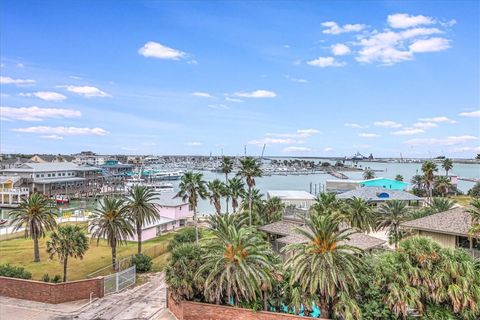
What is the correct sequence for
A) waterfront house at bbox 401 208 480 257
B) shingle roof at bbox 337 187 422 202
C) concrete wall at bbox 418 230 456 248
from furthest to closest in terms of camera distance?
1. shingle roof at bbox 337 187 422 202
2. concrete wall at bbox 418 230 456 248
3. waterfront house at bbox 401 208 480 257

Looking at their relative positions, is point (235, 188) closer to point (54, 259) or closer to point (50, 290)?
point (54, 259)

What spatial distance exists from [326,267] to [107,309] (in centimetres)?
1602

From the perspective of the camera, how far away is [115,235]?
3581 cm

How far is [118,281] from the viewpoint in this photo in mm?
31938

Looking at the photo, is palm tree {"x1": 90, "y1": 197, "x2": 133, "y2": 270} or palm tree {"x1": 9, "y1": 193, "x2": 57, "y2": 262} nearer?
palm tree {"x1": 90, "y1": 197, "x2": 133, "y2": 270}

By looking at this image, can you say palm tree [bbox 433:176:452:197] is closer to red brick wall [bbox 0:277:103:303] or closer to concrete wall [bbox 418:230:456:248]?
concrete wall [bbox 418:230:456:248]

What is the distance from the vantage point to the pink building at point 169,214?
56312 millimetres

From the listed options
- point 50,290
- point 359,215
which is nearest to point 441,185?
point 359,215

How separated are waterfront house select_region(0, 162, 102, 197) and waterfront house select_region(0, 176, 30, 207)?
1261 millimetres

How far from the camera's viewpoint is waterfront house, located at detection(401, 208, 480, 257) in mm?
30266

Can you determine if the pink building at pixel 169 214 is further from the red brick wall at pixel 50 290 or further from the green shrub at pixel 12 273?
the red brick wall at pixel 50 290

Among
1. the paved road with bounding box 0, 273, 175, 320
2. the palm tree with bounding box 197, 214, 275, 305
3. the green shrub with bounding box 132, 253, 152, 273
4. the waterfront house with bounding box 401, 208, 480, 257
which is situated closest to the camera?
the palm tree with bounding box 197, 214, 275, 305

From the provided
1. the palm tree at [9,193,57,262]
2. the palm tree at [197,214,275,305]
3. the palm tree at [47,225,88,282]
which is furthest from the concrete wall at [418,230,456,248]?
the palm tree at [9,193,57,262]

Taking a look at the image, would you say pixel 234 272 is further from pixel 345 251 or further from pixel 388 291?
pixel 388 291
